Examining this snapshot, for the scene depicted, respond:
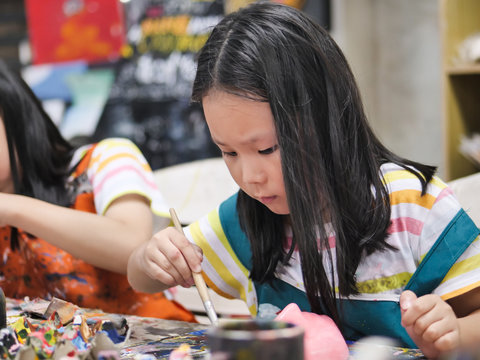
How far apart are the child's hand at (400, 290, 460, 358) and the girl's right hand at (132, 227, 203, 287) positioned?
29 centimetres

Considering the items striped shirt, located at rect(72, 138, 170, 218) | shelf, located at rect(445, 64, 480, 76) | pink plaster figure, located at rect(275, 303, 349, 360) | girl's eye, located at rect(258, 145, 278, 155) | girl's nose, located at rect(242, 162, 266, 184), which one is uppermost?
girl's eye, located at rect(258, 145, 278, 155)

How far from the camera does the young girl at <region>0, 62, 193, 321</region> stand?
3.56 ft

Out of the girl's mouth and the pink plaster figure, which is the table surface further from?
the girl's mouth

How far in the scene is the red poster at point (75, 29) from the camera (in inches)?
126

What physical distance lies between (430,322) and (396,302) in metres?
0.20

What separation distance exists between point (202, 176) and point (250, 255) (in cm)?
74

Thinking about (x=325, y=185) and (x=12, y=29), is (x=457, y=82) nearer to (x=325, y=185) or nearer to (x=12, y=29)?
(x=325, y=185)

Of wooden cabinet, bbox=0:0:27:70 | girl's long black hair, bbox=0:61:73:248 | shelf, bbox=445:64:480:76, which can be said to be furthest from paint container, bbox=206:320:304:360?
wooden cabinet, bbox=0:0:27:70

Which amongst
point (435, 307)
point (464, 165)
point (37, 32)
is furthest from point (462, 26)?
point (37, 32)

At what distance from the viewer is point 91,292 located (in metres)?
1.17

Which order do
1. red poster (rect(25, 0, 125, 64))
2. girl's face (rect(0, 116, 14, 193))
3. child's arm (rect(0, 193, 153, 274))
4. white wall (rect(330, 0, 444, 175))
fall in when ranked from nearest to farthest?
child's arm (rect(0, 193, 153, 274)), girl's face (rect(0, 116, 14, 193)), white wall (rect(330, 0, 444, 175)), red poster (rect(25, 0, 125, 64))

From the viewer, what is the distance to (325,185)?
788 mm

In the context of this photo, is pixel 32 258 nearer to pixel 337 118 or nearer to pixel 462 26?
pixel 337 118

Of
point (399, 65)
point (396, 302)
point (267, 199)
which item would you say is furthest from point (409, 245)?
point (399, 65)
